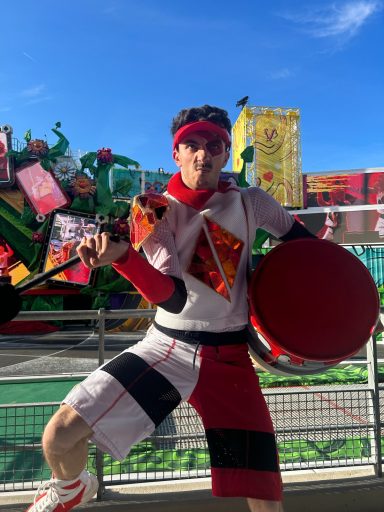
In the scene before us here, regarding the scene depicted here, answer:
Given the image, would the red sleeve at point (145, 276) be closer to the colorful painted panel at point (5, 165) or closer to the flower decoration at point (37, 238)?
the flower decoration at point (37, 238)

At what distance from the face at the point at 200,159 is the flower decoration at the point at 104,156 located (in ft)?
49.2

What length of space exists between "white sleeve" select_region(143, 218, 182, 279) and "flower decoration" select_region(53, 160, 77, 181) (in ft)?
50.8

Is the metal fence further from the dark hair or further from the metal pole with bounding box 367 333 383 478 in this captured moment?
the dark hair

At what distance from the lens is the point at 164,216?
147 centimetres

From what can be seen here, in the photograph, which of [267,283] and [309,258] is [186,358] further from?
[309,258]

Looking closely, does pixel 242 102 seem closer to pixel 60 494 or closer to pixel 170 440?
pixel 170 440

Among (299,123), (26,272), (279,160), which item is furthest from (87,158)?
(299,123)

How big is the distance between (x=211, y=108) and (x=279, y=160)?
838 inches

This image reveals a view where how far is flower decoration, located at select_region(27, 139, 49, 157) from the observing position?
15.4 meters

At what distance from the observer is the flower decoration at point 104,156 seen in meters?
15.8

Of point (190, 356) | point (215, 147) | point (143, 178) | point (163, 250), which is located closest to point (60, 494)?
point (190, 356)

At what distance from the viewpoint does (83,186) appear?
15.8m

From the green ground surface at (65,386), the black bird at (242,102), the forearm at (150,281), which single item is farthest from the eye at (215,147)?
the black bird at (242,102)

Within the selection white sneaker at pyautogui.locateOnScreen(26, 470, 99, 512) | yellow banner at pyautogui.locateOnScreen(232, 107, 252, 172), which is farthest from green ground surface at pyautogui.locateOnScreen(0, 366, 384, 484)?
yellow banner at pyautogui.locateOnScreen(232, 107, 252, 172)
